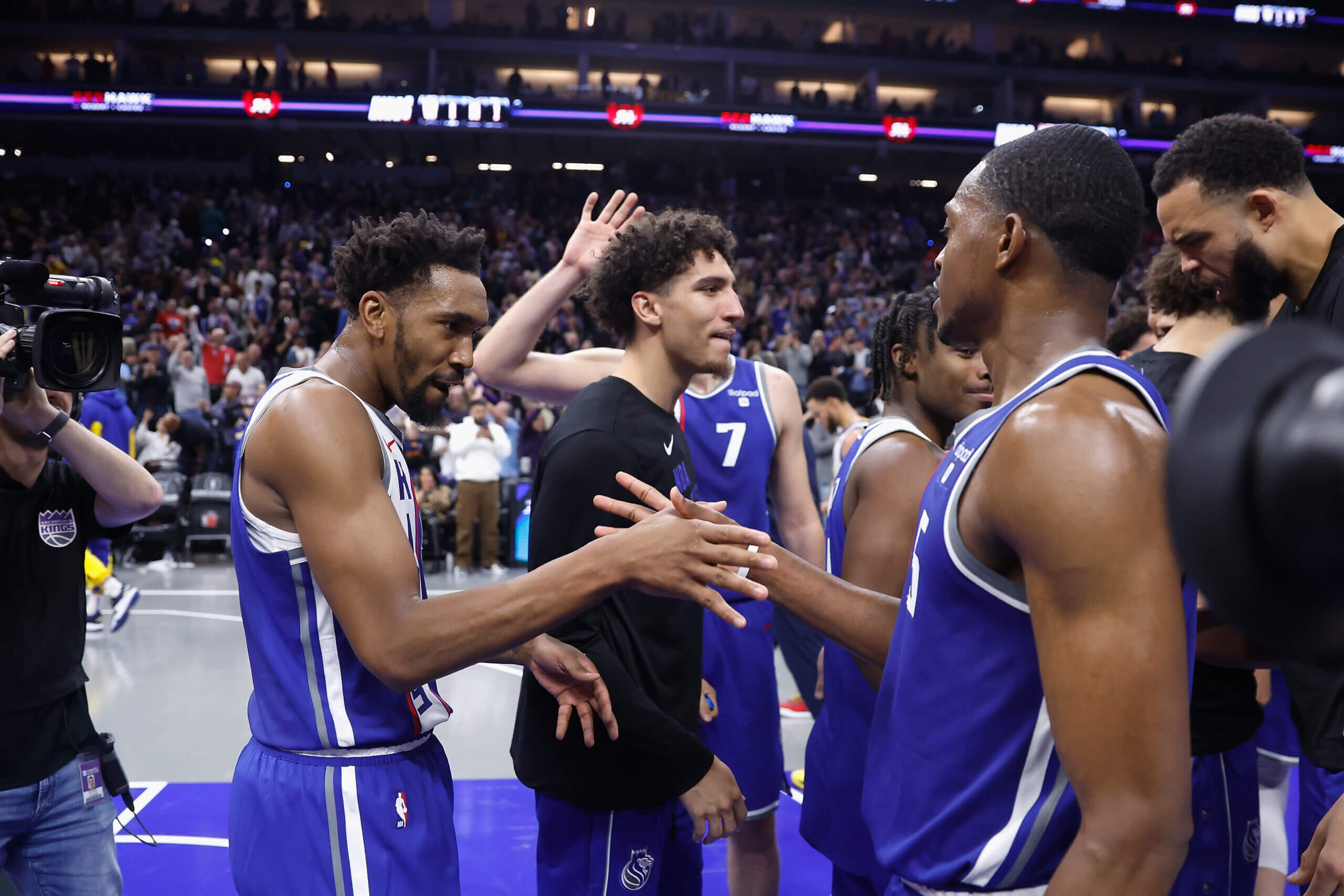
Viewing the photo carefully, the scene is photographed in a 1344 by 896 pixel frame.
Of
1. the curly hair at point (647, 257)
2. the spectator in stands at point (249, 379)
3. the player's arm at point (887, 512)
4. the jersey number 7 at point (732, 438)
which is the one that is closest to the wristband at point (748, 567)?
the player's arm at point (887, 512)

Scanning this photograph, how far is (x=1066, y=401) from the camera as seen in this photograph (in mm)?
1225

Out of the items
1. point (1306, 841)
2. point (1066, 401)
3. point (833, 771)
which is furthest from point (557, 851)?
point (1306, 841)

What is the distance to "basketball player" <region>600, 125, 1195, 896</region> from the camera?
113 cm

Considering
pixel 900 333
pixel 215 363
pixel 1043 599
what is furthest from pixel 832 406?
pixel 215 363

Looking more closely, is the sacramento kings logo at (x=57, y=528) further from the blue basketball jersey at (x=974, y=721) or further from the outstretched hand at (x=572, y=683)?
the blue basketball jersey at (x=974, y=721)

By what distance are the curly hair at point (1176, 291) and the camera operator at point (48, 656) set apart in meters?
2.84

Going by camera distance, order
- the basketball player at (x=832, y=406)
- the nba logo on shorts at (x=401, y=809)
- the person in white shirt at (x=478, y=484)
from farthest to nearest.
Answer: the person in white shirt at (x=478, y=484)
the basketball player at (x=832, y=406)
the nba logo on shorts at (x=401, y=809)

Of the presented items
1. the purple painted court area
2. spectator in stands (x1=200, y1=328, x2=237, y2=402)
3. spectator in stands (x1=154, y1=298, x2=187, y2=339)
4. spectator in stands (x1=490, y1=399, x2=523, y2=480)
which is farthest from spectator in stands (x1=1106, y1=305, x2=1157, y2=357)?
spectator in stands (x1=154, y1=298, x2=187, y2=339)

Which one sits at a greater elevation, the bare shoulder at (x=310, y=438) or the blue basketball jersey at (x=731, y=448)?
the bare shoulder at (x=310, y=438)

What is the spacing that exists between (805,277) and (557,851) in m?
19.2

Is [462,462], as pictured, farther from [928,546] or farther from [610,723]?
[928,546]

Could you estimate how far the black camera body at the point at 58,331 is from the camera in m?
2.26

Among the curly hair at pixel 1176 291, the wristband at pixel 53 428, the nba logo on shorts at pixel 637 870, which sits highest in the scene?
the curly hair at pixel 1176 291

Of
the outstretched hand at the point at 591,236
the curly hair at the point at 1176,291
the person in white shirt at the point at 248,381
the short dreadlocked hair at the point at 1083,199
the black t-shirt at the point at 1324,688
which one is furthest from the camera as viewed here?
the person in white shirt at the point at 248,381
